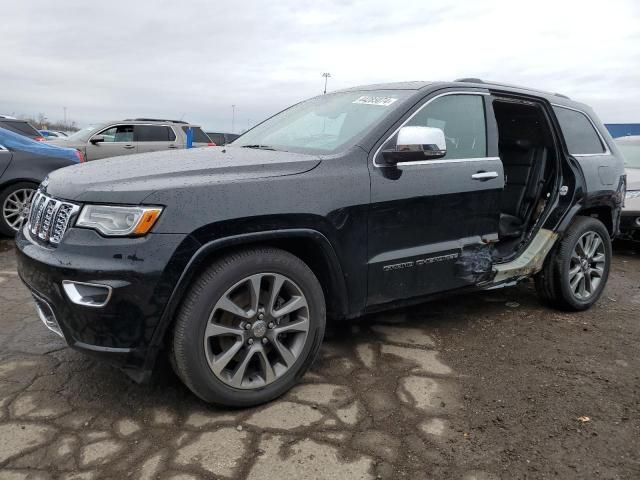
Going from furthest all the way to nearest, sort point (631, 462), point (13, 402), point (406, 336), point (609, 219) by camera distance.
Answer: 1. point (609, 219)
2. point (406, 336)
3. point (13, 402)
4. point (631, 462)

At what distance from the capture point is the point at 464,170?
3.27 m

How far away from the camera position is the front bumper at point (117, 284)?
2.16 metres

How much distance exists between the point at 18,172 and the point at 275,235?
4.88m

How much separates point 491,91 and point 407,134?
47.0 inches

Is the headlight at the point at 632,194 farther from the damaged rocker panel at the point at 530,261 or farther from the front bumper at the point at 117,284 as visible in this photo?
the front bumper at the point at 117,284

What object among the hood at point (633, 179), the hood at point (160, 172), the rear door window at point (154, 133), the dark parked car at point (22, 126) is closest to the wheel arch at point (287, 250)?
the hood at point (160, 172)

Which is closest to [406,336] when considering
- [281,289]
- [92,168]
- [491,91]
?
[281,289]

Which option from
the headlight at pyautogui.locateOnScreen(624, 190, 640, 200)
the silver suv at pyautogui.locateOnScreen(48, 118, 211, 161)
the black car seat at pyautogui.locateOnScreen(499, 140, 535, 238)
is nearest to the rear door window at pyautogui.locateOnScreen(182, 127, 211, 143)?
the silver suv at pyautogui.locateOnScreen(48, 118, 211, 161)

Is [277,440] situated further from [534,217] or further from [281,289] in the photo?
[534,217]

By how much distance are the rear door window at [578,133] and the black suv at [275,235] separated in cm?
27

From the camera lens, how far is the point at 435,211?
10.1 ft

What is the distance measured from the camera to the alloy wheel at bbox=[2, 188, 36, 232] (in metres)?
5.94

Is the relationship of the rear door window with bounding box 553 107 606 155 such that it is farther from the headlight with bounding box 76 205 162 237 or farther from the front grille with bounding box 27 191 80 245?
the front grille with bounding box 27 191 80 245

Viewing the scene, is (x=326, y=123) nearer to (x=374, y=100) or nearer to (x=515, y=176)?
(x=374, y=100)
